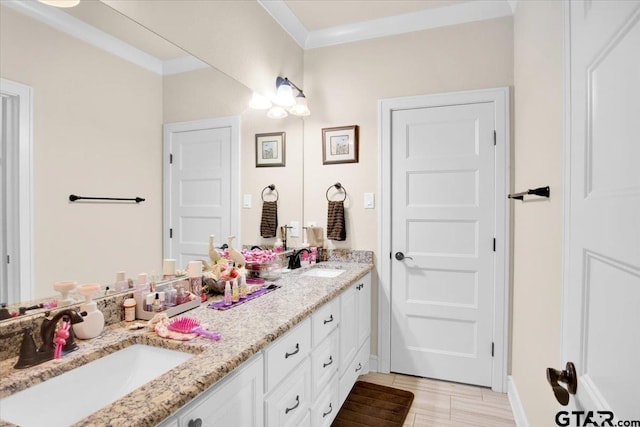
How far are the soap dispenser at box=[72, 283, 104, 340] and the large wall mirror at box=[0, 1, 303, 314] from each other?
9cm

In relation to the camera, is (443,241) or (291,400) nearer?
(291,400)

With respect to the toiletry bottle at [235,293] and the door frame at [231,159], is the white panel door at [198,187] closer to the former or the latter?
the door frame at [231,159]

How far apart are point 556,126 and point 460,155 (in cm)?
117

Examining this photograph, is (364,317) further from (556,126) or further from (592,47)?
(592,47)

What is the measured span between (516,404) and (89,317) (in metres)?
2.42

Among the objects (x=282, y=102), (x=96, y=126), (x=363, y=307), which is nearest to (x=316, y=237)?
(x=363, y=307)

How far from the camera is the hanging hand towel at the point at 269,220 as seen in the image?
2.56 meters

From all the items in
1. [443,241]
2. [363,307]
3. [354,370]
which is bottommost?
[354,370]

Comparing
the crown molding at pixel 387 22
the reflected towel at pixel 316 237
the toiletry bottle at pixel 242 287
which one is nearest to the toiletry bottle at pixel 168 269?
the toiletry bottle at pixel 242 287

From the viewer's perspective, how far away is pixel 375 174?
2748 millimetres

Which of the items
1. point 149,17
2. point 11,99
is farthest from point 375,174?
point 11,99

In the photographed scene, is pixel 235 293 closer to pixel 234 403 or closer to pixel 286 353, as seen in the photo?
pixel 286 353

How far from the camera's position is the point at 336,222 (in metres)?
2.78

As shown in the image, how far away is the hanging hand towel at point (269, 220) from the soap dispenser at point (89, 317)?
1377 mm
